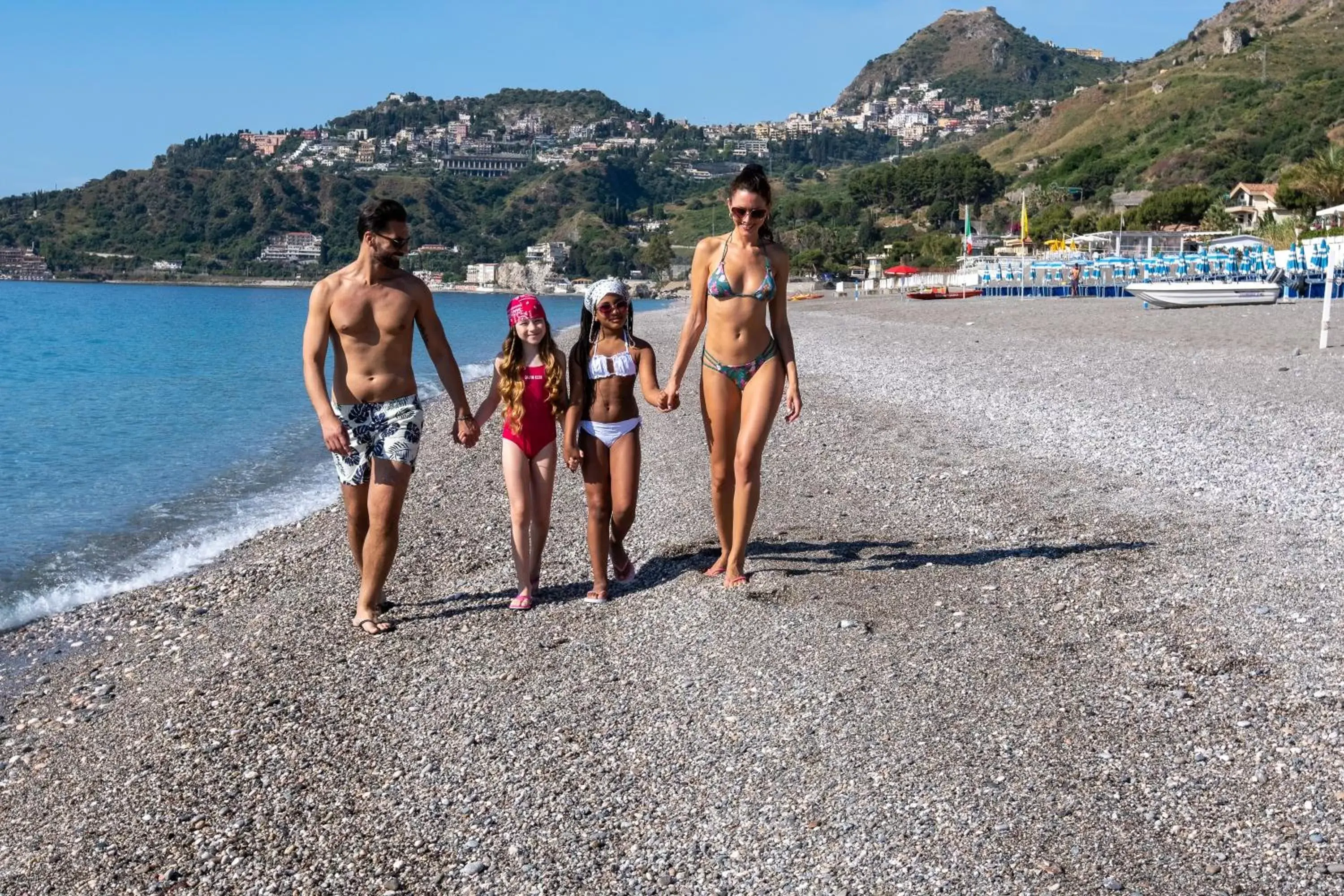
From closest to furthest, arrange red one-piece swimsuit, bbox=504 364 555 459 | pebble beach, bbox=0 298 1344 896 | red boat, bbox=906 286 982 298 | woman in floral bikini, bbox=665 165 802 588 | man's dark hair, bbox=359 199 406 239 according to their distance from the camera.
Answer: pebble beach, bbox=0 298 1344 896
man's dark hair, bbox=359 199 406 239
woman in floral bikini, bbox=665 165 802 588
red one-piece swimsuit, bbox=504 364 555 459
red boat, bbox=906 286 982 298

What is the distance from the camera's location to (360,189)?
194 meters

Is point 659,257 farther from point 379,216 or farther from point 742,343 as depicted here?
point 379,216

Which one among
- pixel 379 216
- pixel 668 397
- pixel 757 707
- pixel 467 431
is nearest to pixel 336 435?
pixel 467 431

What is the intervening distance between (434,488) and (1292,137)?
88.3 meters

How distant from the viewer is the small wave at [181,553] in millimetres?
7945

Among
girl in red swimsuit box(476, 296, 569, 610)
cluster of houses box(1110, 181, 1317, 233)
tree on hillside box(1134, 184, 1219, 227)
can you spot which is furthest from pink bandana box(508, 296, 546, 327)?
tree on hillside box(1134, 184, 1219, 227)

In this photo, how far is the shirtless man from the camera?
545 centimetres

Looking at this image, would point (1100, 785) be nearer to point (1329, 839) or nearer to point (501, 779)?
point (1329, 839)

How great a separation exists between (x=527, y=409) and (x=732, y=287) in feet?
3.68

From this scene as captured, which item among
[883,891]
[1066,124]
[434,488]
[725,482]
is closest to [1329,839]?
[883,891]

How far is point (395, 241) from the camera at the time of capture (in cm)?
545

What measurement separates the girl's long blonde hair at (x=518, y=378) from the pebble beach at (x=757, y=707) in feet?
3.27

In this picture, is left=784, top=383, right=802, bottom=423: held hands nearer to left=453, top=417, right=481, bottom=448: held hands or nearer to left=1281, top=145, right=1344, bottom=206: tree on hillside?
left=453, top=417, right=481, bottom=448: held hands

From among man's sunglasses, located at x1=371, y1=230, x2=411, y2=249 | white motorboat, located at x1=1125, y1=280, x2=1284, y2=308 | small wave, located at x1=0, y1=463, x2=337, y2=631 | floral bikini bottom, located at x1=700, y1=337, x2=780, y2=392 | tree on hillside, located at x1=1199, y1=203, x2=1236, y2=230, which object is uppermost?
tree on hillside, located at x1=1199, y1=203, x2=1236, y2=230
